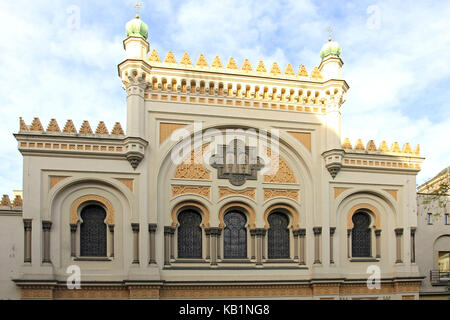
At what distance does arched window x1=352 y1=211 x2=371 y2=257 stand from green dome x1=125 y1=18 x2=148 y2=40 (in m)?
12.0

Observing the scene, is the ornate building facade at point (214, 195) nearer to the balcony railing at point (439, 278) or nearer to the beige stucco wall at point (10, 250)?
the beige stucco wall at point (10, 250)

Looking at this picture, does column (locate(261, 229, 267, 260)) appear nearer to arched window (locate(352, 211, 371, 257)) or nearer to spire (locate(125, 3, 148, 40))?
arched window (locate(352, 211, 371, 257))

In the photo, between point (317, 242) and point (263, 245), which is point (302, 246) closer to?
point (317, 242)

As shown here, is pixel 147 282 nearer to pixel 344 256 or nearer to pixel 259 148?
pixel 259 148

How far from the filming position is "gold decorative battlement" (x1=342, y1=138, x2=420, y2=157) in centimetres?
1931

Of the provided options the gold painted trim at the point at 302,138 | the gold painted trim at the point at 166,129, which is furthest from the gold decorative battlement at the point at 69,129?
the gold painted trim at the point at 302,138

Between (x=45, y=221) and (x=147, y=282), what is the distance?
4.35 metres

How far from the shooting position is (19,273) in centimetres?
1566

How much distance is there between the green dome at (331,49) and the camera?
19.6m

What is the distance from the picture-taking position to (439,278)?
20109mm

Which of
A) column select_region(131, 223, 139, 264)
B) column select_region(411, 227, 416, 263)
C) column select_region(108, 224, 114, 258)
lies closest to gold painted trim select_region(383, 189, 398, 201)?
column select_region(411, 227, 416, 263)

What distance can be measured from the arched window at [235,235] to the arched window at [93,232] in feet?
15.8

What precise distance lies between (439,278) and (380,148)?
662 cm
